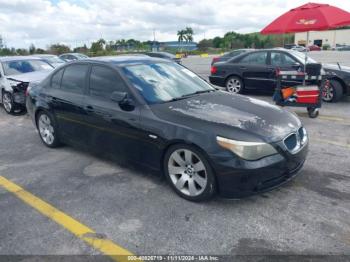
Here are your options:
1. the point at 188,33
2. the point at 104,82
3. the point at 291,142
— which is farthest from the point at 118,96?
the point at 188,33

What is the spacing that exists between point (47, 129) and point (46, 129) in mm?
39

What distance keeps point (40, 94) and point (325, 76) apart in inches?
259

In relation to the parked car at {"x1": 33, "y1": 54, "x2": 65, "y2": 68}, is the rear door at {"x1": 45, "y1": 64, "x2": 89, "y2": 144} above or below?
below

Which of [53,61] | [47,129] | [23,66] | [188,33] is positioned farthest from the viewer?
[188,33]

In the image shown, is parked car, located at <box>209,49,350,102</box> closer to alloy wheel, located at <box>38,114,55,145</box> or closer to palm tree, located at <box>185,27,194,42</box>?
alloy wheel, located at <box>38,114,55,145</box>

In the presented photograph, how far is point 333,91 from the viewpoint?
27.7 ft

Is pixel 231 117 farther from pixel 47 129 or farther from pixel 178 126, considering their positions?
pixel 47 129

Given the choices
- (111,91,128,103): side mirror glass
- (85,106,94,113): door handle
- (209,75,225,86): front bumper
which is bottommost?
(209,75,225,86): front bumper

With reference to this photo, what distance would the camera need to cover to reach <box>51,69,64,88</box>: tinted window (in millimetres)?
5242

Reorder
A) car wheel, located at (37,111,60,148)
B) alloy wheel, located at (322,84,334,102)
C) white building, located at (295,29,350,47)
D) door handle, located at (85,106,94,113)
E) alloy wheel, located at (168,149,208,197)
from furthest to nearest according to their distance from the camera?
white building, located at (295,29,350,47) < alloy wheel, located at (322,84,334,102) < car wheel, located at (37,111,60,148) < door handle, located at (85,106,94,113) < alloy wheel, located at (168,149,208,197)

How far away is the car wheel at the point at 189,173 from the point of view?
3.40 meters

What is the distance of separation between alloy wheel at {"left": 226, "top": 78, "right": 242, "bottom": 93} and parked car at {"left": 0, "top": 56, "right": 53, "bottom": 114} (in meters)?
5.30

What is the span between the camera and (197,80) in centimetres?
492

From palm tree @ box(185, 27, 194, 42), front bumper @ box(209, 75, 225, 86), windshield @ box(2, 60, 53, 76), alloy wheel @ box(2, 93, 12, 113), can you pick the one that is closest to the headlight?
alloy wheel @ box(2, 93, 12, 113)
